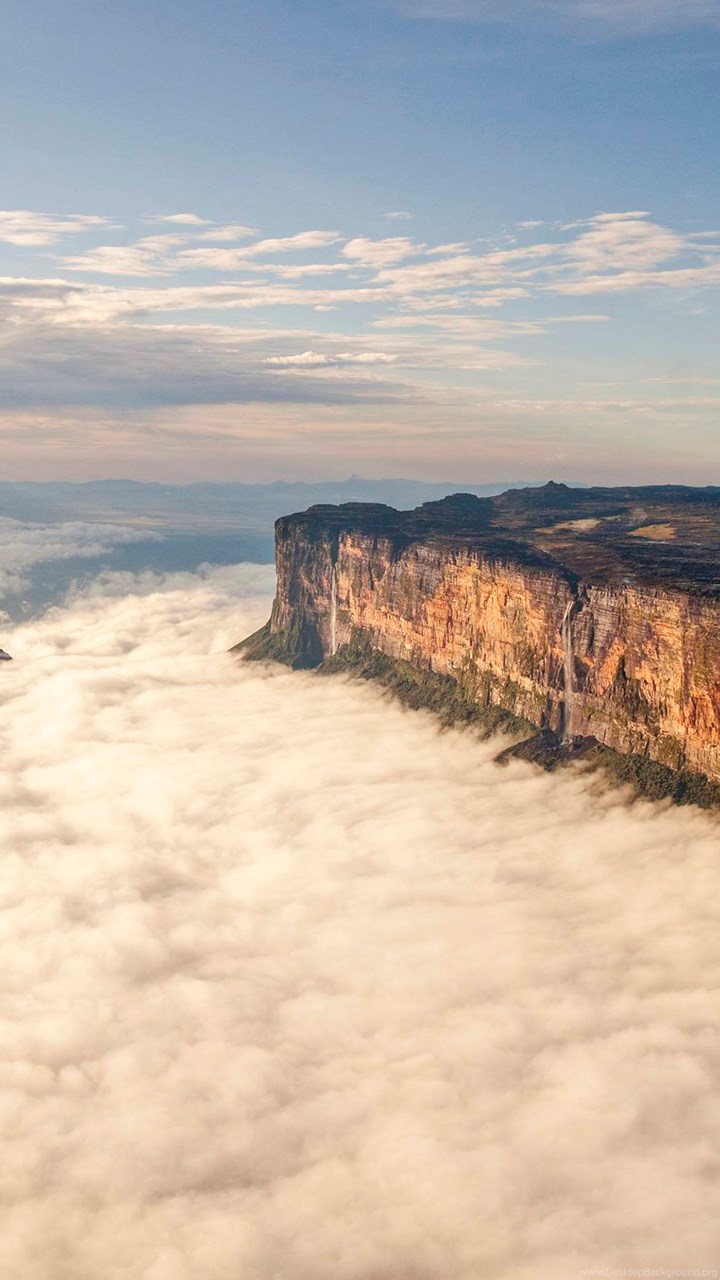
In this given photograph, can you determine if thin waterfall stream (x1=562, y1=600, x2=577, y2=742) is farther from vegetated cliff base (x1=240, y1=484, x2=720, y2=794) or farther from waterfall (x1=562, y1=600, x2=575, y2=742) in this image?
vegetated cliff base (x1=240, y1=484, x2=720, y2=794)

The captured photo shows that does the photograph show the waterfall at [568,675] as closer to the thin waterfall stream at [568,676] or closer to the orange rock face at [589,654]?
the thin waterfall stream at [568,676]

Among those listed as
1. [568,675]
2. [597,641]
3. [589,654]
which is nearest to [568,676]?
[568,675]

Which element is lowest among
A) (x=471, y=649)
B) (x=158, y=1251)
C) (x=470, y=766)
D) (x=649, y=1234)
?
(x=158, y=1251)

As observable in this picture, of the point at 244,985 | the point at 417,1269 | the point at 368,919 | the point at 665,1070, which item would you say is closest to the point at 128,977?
the point at 244,985

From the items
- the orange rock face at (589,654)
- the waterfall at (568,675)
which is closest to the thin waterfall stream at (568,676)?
the waterfall at (568,675)

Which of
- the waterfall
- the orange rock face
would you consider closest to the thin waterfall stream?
the waterfall

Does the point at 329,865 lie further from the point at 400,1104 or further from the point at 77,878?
the point at 400,1104

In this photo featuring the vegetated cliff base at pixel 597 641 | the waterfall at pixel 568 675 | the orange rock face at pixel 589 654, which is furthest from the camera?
the waterfall at pixel 568 675

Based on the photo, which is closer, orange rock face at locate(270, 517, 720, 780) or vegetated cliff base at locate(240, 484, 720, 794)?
orange rock face at locate(270, 517, 720, 780)

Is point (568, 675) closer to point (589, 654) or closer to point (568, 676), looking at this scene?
point (568, 676)
